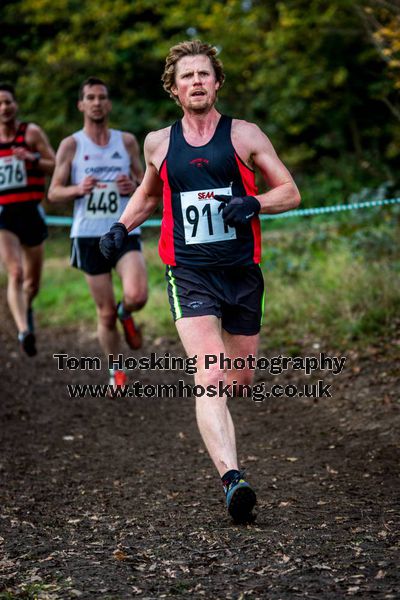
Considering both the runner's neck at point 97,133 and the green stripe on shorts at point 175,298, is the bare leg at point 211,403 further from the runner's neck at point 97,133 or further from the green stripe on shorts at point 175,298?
the runner's neck at point 97,133

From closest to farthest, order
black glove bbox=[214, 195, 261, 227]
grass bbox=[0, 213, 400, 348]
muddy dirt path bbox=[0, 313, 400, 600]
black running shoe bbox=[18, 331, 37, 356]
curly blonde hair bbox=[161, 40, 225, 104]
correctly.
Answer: muddy dirt path bbox=[0, 313, 400, 600]
black glove bbox=[214, 195, 261, 227]
curly blonde hair bbox=[161, 40, 225, 104]
grass bbox=[0, 213, 400, 348]
black running shoe bbox=[18, 331, 37, 356]

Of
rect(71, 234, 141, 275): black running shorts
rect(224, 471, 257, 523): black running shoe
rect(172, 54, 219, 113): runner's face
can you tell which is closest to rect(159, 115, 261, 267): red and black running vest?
rect(172, 54, 219, 113): runner's face

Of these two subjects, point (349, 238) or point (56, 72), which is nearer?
point (349, 238)

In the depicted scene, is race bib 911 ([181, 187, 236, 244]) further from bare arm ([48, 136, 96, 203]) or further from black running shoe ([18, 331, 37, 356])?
black running shoe ([18, 331, 37, 356])

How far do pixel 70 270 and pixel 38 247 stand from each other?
7.99 m

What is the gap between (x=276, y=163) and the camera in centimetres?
425

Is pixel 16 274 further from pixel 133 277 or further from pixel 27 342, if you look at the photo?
pixel 133 277

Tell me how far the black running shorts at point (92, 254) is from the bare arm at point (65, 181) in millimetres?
351

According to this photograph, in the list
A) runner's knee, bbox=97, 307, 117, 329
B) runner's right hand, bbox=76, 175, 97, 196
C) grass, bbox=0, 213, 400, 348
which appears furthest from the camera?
grass, bbox=0, 213, 400, 348

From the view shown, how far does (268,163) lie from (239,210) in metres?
0.39

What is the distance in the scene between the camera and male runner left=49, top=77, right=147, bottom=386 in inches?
269

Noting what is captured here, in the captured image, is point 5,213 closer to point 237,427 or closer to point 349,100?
point 237,427

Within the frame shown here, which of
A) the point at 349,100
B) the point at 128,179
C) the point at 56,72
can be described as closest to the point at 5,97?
the point at 128,179

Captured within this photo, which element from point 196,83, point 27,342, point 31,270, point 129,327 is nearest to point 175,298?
point 196,83
